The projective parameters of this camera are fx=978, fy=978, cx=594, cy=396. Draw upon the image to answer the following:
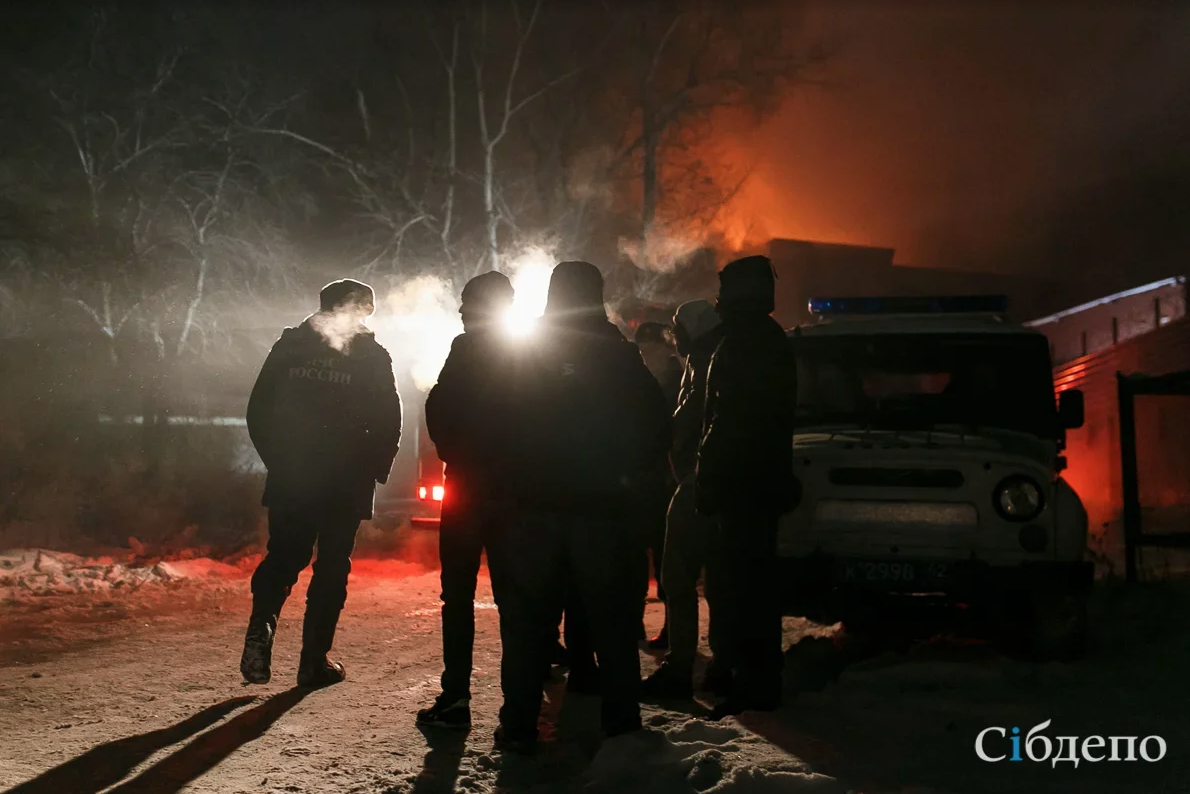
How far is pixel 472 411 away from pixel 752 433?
1.31 metres

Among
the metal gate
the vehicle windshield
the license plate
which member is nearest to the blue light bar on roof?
the vehicle windshield

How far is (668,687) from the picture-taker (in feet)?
16.1

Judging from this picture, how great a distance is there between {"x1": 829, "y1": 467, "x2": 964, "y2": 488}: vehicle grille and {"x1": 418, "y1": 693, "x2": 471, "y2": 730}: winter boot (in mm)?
2433

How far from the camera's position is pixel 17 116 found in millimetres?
18250

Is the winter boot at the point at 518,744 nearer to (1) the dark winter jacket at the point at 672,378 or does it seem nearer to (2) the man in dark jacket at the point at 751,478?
(2) the man in dark jacket at the point at 751,478

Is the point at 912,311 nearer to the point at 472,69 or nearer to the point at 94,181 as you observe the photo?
the point at 472,69

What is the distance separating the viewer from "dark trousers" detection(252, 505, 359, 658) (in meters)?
5.35

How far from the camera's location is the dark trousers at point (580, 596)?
389 cm

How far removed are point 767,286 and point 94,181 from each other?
17760 mm

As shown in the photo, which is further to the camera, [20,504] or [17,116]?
[17,116]

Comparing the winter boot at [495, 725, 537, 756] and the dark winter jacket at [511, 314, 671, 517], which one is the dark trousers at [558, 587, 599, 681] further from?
the dark winter jacket at [511, 314, 671, 517]

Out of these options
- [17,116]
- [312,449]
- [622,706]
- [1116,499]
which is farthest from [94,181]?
[1116,499]

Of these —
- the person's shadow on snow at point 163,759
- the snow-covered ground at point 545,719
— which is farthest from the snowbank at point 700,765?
the person's shadow on snow at point 163,759

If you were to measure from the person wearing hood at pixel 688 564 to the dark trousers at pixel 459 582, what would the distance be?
99cm
